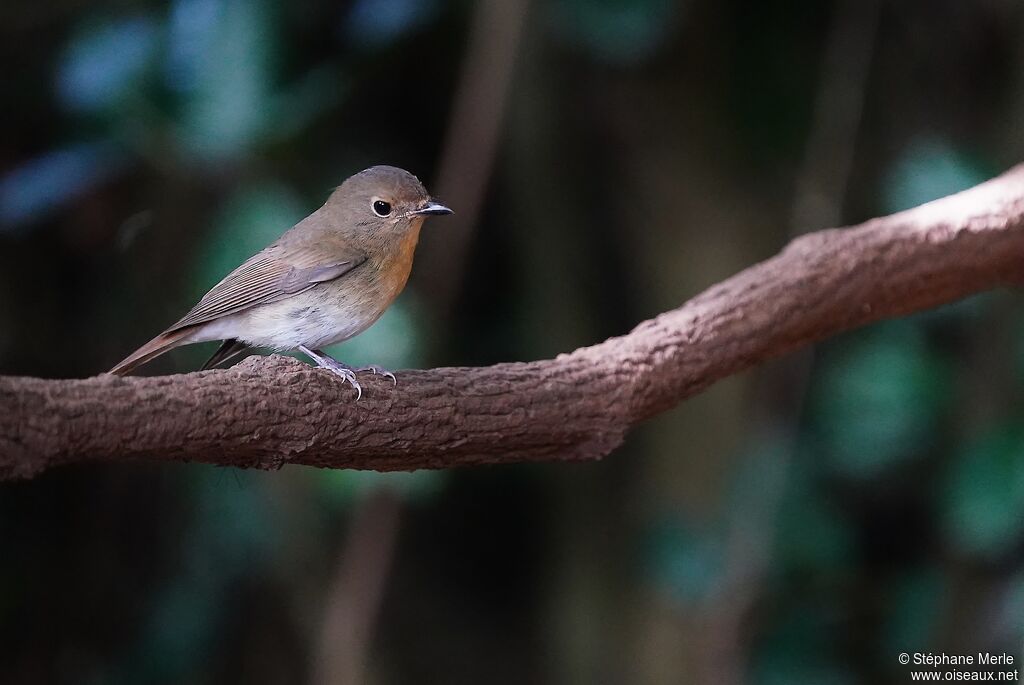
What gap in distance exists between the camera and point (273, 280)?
3.07 meters

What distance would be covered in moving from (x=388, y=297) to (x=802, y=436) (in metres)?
2.04

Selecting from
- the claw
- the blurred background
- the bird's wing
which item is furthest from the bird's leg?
the blurred background

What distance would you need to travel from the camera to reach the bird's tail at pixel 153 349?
8.95 feet

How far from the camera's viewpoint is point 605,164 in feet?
16.7

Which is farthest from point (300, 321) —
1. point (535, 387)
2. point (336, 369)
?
point (535, 387)

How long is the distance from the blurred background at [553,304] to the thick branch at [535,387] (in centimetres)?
84

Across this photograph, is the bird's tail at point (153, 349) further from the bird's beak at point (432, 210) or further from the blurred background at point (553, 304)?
the bird's beak at point (432, 210)

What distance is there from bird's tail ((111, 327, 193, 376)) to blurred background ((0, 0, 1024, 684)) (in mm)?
516

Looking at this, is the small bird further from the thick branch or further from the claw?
the thick branch

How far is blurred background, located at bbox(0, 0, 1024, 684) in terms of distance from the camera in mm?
3615

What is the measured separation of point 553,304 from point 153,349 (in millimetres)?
2135

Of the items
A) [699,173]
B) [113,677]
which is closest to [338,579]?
[113,677]

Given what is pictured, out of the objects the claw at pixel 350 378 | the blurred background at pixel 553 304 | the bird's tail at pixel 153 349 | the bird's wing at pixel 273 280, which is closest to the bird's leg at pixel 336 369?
the claw at pixel 350 378

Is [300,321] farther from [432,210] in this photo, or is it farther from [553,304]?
[553,304]
